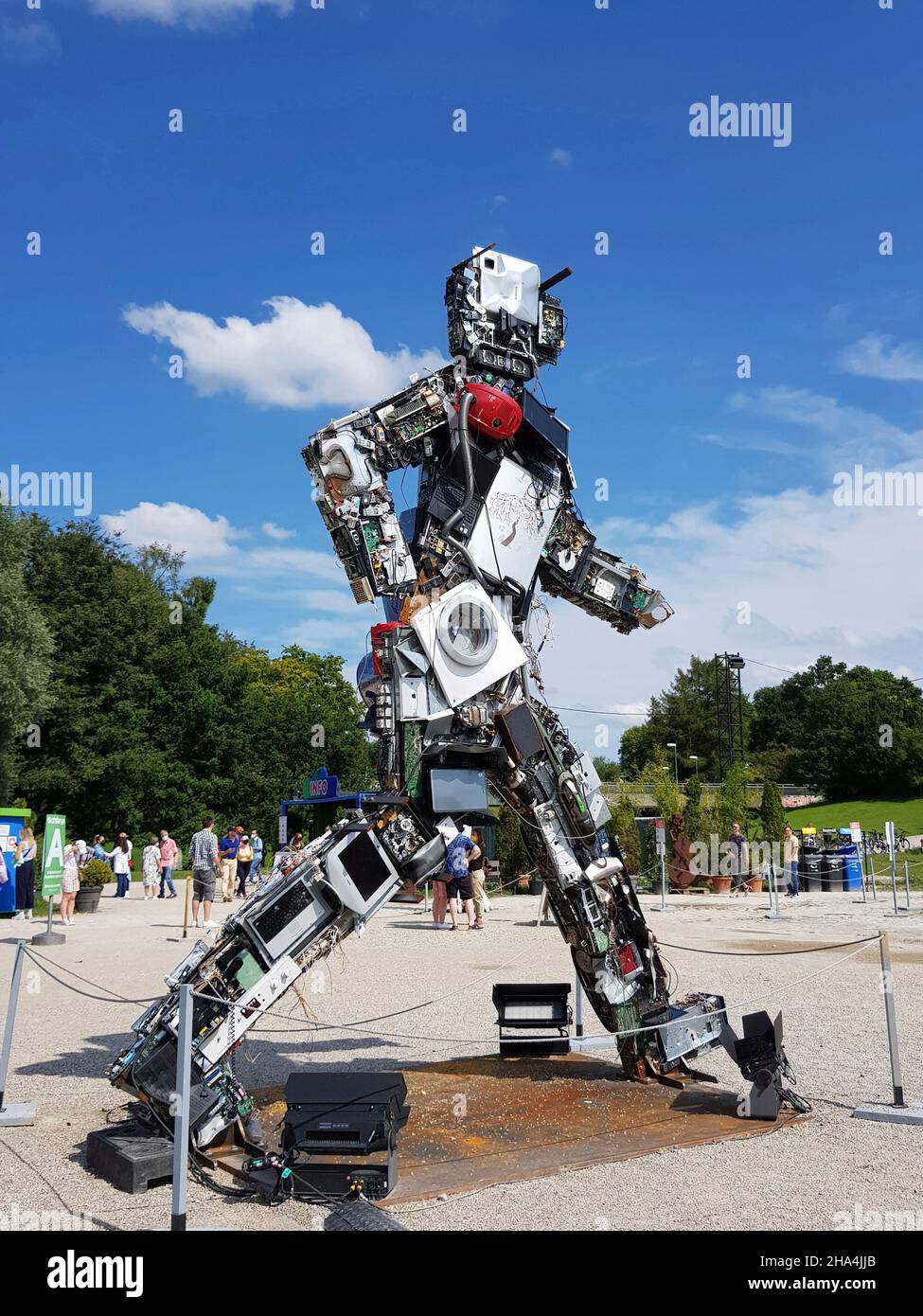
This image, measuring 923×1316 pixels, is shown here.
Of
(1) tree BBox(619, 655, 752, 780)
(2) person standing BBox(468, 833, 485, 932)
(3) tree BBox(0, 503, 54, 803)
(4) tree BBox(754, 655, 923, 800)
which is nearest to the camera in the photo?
(2) person standing BBox(468, 833, 485, 932)

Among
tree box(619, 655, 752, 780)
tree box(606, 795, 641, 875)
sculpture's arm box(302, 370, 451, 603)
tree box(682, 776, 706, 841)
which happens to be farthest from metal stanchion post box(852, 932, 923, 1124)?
tree box(619, 655, 752, 780)

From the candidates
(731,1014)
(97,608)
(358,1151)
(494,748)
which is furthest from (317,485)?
(97,608)

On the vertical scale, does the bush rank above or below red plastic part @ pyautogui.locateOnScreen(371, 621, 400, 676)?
below

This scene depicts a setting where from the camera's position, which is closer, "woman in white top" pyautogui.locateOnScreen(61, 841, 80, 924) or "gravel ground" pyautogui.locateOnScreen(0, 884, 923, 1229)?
"gravel ground" pyautogui.locateOnScreen(0, 884, 923, 1229)

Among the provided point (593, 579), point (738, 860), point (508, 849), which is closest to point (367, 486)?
point (593, 579)

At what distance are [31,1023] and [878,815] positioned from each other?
5335 centimetres

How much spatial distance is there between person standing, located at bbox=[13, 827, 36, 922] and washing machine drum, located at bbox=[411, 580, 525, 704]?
16514 millimetres

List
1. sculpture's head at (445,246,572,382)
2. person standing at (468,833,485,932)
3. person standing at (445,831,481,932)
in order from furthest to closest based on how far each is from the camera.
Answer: person standing at (468,833,485,932) → person standing at (445,831,481,932) → sculpture's head at (445,246,572,382)

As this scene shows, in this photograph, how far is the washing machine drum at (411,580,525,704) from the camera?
6680mm

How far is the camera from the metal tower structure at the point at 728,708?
54.2 metres

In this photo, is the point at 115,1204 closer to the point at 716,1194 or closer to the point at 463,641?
the point at 716,1194

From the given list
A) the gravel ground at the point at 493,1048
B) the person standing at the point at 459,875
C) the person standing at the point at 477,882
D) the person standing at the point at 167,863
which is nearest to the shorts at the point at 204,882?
the gravel ground at the point at 493,1048

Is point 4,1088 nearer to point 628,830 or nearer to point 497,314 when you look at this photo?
point 497,314

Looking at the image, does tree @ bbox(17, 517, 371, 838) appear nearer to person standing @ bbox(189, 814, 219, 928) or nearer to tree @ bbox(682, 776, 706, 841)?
tree @ bbox(682, 776, 706, 841)
